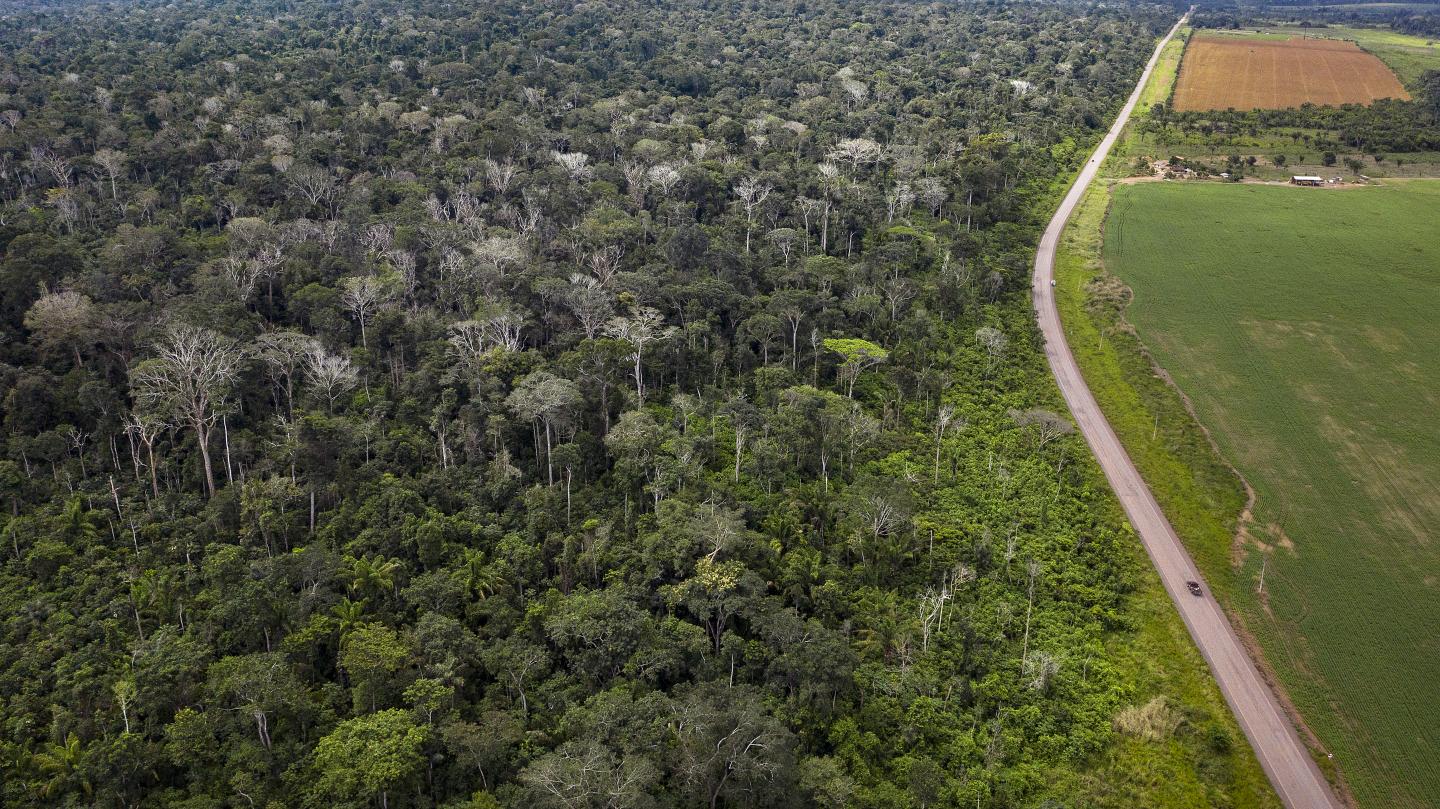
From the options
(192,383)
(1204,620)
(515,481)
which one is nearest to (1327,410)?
(1204,620)

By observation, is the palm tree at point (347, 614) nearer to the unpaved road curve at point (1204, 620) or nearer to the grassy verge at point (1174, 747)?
the grassy verge at point (1174, 747)

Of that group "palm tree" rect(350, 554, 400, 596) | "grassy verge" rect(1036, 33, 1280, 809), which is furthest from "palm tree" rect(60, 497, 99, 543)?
"grassy verge" rect(1036, 33, 1280, 809)

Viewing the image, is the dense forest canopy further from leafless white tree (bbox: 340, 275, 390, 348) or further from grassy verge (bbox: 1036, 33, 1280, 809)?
grassy verge (bbox: 1036, 33, 1280, 809)

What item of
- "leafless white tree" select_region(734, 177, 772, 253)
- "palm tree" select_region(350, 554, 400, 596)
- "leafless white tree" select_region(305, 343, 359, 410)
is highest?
"leafless white tree" select_region(734, 177, 772, 253)

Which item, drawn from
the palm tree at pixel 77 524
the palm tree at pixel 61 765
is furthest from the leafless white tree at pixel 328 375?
the palm tree at pixel 61 765

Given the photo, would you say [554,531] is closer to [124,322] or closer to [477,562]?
[477,562]
